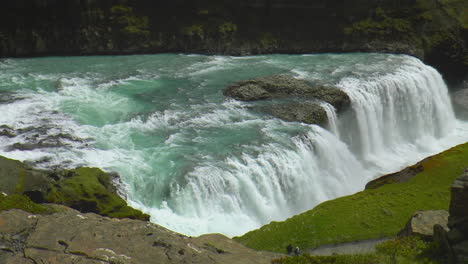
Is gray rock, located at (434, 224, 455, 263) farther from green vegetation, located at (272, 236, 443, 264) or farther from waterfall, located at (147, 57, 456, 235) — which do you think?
waterfall, located at (147, 57, 456, 235)

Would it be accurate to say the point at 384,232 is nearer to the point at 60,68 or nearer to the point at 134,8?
the point at 60,68

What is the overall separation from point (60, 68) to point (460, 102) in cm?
3588

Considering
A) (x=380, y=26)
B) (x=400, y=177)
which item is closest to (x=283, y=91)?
(x=400, y=177)

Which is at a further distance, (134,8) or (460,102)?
(134,8)

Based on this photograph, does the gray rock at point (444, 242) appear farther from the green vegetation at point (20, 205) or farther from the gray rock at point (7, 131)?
the gray rock at point (7, 131)

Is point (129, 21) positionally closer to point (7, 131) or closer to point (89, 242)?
point (7, 131)

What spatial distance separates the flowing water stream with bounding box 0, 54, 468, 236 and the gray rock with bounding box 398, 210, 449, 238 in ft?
29.5

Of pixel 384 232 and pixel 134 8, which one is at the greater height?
pixel 134 8

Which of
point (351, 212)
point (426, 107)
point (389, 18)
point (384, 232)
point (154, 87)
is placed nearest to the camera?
point (384, 232)

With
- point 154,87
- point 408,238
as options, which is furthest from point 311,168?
point 154,87

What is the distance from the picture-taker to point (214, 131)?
28.5 m

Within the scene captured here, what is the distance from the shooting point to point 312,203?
83.1ft

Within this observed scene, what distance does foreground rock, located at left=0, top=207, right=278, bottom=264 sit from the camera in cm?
838

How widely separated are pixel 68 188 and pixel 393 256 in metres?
12.5
